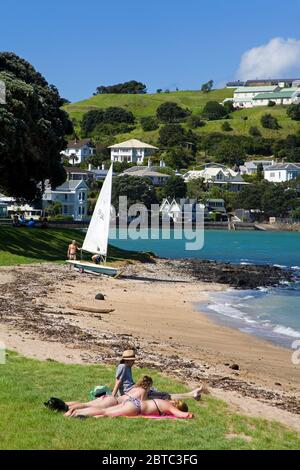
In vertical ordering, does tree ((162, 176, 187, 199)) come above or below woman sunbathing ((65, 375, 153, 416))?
above

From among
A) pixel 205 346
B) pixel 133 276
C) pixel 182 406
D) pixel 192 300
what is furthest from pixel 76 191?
pixel 182 406

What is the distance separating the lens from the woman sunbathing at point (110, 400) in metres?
11.6

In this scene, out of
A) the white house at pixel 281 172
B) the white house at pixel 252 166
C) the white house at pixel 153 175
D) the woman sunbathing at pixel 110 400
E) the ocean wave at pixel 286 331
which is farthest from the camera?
the white house at pixel 252 166

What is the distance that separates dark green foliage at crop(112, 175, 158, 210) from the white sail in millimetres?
98638

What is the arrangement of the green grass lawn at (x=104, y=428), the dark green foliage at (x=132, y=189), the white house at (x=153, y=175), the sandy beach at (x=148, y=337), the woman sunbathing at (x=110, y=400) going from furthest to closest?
1. the white house at (x=153, y=175)
2. the dark green foliage at (x=132, y=189)
3. the sandy beach at (x=148, y=337)
4. the woman sunbathing at (x=110, y=400)
5. the green grass lawn at (x=104, y=428)

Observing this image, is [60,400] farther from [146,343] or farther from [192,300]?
[192,300]

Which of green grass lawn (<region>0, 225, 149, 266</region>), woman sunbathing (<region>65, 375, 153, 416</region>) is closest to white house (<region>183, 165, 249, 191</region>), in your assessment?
green grass lawn (<region>0, 225, 149, 266</region>)

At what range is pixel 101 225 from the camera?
4003cm

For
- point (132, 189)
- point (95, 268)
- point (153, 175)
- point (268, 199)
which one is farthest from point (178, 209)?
point (95, 268)

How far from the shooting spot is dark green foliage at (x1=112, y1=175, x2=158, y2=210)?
140 m

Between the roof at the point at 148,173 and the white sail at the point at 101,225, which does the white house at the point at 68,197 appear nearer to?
Result: the roof at the point at 148,173

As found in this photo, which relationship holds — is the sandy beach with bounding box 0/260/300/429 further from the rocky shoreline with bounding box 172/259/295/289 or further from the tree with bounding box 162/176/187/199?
the tree with bounding box 162/176/187/199

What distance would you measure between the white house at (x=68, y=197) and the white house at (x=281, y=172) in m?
69.0

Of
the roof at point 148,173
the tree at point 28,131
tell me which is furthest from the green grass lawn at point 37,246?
the roof at point 148,173
